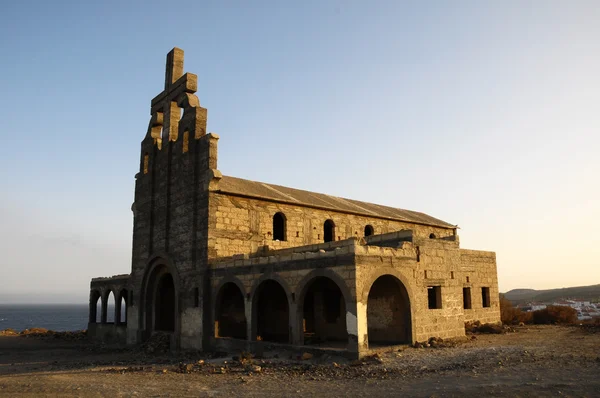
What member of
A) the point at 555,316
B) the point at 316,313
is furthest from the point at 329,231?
the point at 555,316

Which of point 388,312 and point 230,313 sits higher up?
point 388,312

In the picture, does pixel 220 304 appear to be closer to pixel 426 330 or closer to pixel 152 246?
pixel 152 246

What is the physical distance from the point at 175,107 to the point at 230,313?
10.9 meters

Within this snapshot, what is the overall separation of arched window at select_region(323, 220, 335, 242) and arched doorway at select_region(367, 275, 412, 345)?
6.78m

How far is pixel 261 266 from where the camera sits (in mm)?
17750

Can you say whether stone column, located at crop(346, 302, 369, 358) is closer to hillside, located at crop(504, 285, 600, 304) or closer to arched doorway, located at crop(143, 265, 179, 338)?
arched doorway, located at crop(143, 265, 179, 338)

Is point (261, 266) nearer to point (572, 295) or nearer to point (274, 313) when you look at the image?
point (274, 313)

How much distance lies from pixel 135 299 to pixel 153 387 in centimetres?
1332

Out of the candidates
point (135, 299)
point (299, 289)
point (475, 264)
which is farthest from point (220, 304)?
point (475, 264)

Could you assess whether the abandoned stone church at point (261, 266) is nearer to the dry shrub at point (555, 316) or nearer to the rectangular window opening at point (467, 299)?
the rectangular window opening at point (467, 299)

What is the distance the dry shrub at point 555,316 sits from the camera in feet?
86.5

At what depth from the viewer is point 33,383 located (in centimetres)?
1313

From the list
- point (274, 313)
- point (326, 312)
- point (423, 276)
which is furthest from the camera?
point (274, 313)

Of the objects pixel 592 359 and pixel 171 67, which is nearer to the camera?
pixel 592 359
